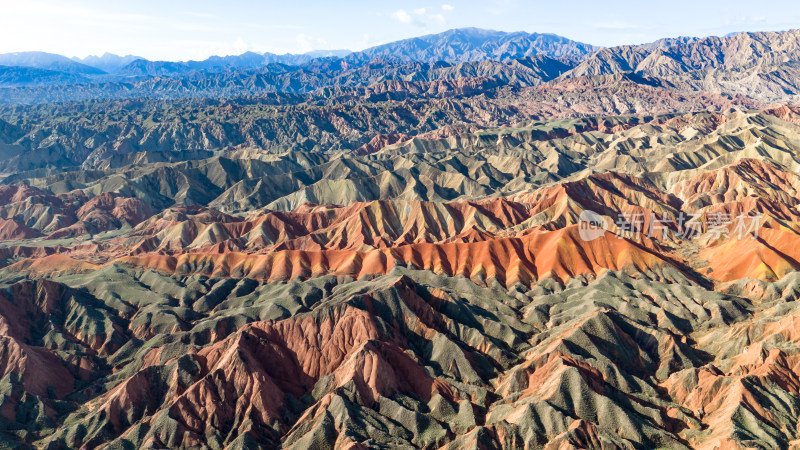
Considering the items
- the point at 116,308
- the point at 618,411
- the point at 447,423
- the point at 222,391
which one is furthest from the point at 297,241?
the point at 618,411

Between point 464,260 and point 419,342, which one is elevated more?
point 419,342

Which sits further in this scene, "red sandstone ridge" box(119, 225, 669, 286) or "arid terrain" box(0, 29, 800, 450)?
"red sandstone ridge" box(119, 225, 669, 286)

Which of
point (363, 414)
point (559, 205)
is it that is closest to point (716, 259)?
point (559, 205)

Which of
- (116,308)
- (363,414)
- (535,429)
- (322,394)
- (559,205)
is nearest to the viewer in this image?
(535,429)

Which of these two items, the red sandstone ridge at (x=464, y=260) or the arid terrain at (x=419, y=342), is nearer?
the arid terrain at (x=419, y=342)

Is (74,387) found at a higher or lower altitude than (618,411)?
lower

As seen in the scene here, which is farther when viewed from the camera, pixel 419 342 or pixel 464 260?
pixel 464 260

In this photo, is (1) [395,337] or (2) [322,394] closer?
(2) [322,394]

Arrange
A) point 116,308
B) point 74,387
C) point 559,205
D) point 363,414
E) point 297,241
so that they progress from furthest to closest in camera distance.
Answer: point 559,205, point 297,241, point 116,308, point 74,387, point 363,414

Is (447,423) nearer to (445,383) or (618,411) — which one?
(445,383)
